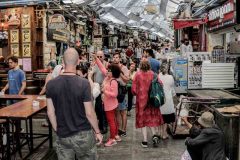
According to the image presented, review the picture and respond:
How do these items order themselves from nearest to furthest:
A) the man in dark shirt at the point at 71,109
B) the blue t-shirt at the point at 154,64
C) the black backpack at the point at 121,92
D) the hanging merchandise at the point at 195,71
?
the man in dark shirt at the point at 71,109, the black backpack at the point at 121,92, the blue t-shirt at the point at 154,64, the hanging merchandise at the point at 195,71

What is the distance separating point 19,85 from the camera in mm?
9430

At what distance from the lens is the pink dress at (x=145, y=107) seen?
25.2 ft

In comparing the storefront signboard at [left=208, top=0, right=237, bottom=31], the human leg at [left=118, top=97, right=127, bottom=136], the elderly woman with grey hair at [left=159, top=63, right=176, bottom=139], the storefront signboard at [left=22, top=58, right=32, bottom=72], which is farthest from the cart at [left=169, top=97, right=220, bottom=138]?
the storefront signboard at [left=22, top=58, right=32, bottom=72]

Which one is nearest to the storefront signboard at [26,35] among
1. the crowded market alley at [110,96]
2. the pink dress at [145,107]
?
the crowded market alley at [110,96]

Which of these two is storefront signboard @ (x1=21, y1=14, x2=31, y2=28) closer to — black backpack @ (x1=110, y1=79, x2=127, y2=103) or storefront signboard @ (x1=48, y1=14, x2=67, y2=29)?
storefront signboard @ (x1=48, y1=14, x2=67, y2=29)

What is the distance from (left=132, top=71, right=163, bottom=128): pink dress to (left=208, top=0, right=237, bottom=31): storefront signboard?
3.13 m

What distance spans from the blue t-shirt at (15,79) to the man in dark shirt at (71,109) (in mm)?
5211

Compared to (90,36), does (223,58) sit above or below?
below

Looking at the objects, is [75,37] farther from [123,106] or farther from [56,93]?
[56,93]

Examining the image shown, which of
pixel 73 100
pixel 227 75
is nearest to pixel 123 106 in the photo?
pixel 227 75

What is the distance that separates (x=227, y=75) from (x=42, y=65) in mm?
6803

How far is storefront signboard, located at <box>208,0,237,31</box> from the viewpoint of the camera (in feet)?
34.6

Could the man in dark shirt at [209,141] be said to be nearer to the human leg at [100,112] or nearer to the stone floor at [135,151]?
the stone floor at [135,151]

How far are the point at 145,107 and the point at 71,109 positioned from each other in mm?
3612
